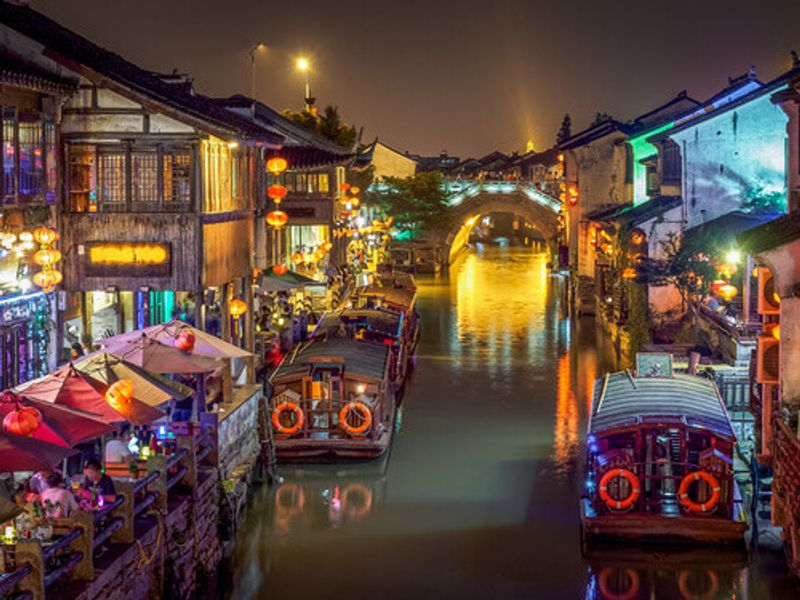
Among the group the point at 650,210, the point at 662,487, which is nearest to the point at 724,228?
the point at 650,210

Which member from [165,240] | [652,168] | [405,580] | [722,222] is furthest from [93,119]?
[652,168]

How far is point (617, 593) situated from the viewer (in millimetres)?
19609

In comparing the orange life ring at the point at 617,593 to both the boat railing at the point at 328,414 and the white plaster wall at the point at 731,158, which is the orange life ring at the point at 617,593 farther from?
the white plaster wall at the point at 731,158

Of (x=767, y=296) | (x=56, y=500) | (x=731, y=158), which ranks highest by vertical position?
(x=731, y=158)

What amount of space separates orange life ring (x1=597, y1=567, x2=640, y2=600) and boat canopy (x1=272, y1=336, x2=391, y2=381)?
339 inches

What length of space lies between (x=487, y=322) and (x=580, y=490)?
27.4 m

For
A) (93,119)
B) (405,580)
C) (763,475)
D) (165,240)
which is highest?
(93,119)

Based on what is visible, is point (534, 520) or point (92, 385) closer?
point (92, 385)

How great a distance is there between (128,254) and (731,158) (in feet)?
74.1

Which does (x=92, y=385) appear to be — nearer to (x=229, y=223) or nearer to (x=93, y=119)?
(x=93, y=119)

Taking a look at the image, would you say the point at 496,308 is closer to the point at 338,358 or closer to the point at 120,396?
the point at 338,358

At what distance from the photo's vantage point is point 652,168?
47.6m

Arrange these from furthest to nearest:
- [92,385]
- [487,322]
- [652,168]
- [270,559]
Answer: [487,322], [652,168], [270,559], [92,385]

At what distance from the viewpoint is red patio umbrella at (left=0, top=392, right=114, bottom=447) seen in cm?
1496
